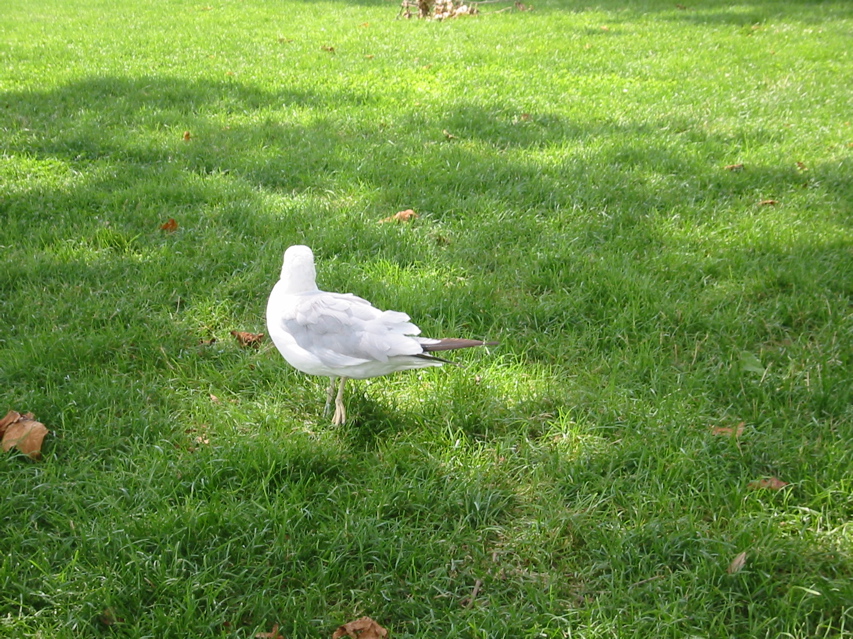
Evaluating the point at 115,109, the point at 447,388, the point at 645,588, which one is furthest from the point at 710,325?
the point at 115,109

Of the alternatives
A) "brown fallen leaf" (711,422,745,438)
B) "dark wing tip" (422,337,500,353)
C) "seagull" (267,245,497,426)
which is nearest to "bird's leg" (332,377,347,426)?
"seagull" (267,245,497,426)

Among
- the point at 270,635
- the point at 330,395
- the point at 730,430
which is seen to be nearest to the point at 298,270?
the point at 330,395

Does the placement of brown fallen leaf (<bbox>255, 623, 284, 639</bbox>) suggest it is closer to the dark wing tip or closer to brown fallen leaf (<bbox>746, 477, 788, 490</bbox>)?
the dark wing tip

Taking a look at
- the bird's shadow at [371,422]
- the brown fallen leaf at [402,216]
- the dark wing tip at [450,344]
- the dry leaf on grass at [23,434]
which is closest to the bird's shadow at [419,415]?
the bird's shadow at [371,422]

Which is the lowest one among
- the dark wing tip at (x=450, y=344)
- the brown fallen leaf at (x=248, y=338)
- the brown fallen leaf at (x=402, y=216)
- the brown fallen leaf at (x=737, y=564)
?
the brown fallen leaf at (x=737, y=564)

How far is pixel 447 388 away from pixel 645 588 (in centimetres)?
123

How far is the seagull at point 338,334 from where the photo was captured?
8.25ft

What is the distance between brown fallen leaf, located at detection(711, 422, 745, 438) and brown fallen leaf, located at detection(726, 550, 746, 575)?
626mm

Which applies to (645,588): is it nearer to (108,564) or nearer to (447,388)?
(447,388)

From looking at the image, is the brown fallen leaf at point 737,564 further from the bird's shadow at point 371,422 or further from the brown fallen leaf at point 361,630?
the bird's shadow at point 371,422

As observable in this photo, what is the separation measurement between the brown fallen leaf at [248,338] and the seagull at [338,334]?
0.70m

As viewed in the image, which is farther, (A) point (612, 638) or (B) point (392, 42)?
(B) point (392, 42)

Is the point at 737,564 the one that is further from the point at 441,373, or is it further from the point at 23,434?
the point at 23,434

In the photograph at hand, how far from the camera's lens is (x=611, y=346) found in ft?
11.3
